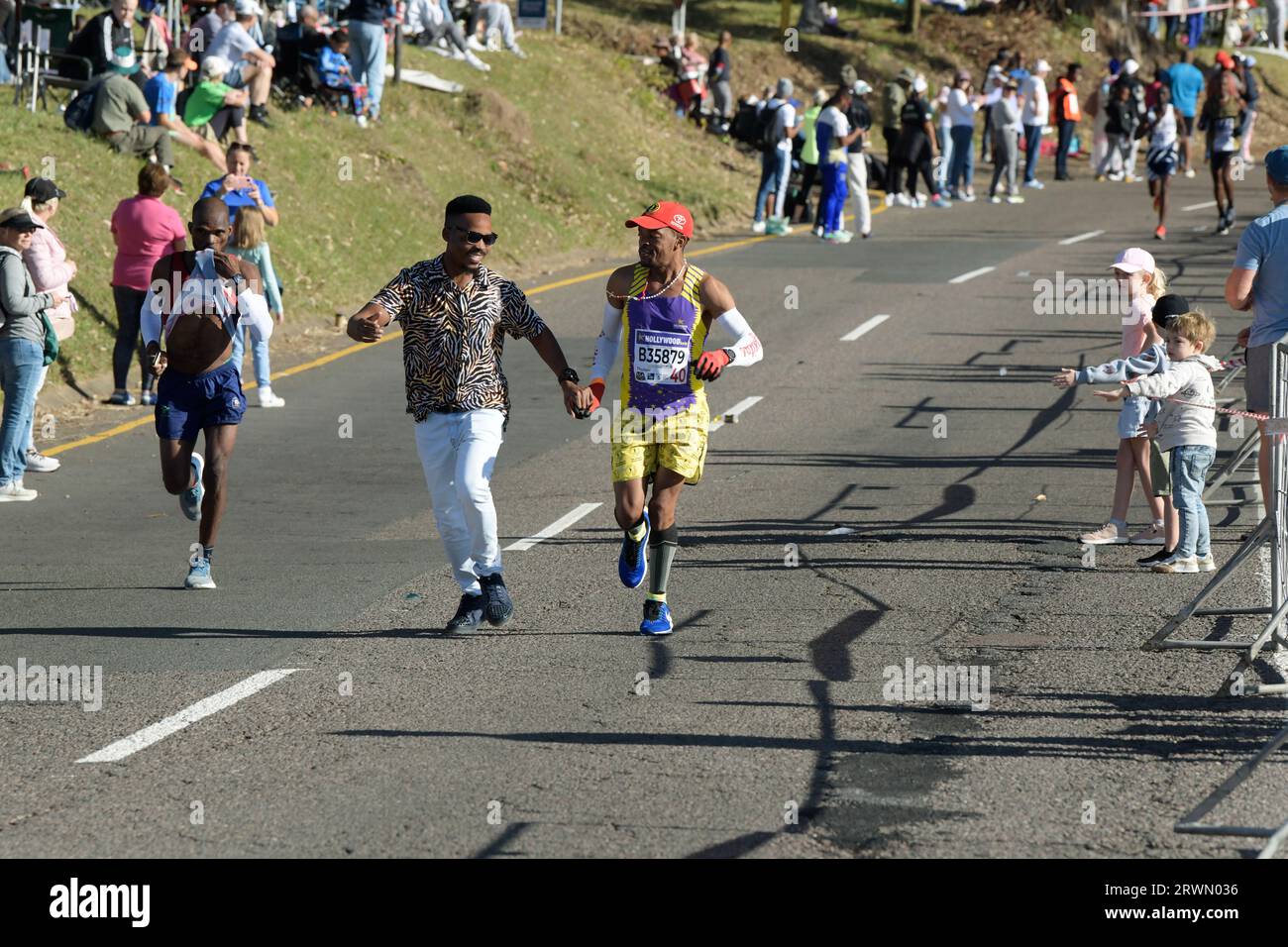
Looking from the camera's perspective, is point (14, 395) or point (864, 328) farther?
point (864, 328)

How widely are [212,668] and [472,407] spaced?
1.74 m

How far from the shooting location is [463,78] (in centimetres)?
3281

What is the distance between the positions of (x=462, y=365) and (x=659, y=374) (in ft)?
3.14

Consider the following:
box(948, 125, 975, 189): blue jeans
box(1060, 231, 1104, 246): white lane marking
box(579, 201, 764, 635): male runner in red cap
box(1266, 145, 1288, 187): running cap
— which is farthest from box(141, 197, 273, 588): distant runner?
box(948, 125, 975, 189): blue jeans

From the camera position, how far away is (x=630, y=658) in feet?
29.8

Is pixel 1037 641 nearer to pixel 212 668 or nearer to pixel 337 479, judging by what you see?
pixel 212 668

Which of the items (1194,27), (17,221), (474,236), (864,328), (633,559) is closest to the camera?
(474,236)

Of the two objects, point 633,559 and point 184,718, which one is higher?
point 633,559

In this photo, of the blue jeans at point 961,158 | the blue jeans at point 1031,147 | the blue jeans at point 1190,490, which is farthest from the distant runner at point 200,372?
the blue jeans at point 1031,147

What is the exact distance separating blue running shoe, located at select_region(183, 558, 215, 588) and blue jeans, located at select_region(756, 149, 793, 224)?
1926 centimetres

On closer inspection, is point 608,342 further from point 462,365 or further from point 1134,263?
point 1134,263

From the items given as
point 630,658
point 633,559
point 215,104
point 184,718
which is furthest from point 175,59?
point 184,718

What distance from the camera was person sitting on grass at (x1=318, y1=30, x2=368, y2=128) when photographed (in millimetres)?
27688

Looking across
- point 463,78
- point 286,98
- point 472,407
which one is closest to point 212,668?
point 472,407
